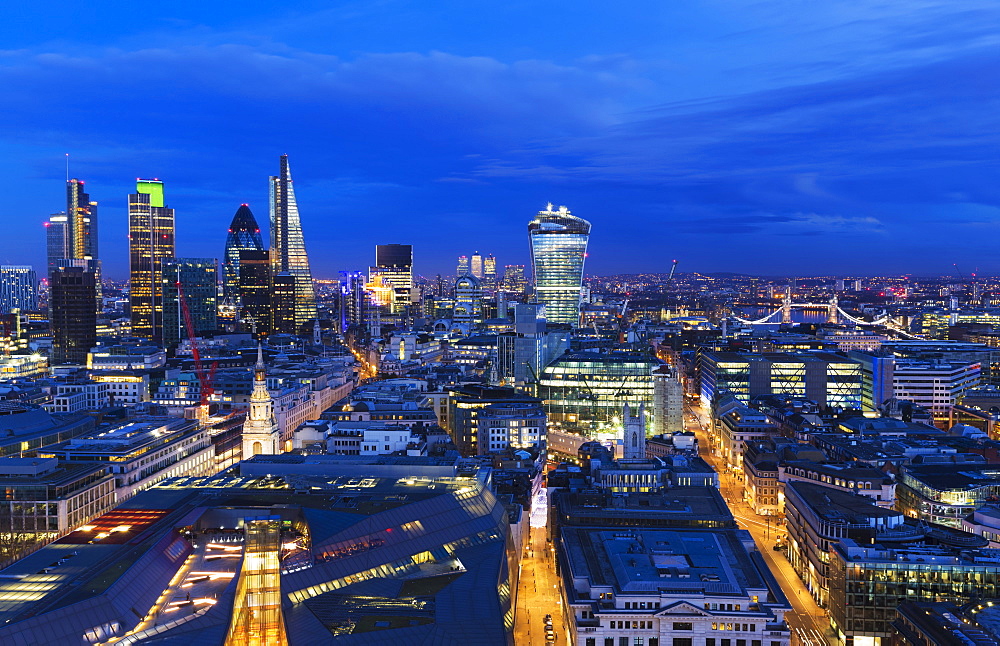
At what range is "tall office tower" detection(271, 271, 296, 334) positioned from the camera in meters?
190

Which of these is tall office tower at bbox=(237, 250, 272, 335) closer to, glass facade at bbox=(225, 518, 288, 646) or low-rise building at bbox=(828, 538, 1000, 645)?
low-rise building at bbox=(828, 538, 1000, 645)

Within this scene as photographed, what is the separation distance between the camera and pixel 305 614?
29391 millimetres

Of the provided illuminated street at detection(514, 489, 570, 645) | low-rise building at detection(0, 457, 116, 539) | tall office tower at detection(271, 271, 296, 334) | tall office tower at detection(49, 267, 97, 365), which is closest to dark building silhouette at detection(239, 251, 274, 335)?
tall office tower at detection(271, 271, 296, 334)

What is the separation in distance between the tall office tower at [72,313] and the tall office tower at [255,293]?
1891 inches

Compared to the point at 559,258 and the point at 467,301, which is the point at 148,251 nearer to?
the point at 467,301

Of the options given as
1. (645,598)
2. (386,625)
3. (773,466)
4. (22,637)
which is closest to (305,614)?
(386,625)

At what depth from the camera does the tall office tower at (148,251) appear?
170000 millimetres

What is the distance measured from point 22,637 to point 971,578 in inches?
1374

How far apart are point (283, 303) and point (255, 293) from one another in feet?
21.5

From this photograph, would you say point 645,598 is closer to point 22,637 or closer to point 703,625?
point 703,625

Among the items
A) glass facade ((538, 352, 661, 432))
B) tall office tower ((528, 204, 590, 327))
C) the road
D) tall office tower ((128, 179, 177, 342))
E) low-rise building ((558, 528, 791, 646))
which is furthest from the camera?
tall office tower ((128, 179, 177, 342))

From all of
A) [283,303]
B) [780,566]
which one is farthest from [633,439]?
[283,303]

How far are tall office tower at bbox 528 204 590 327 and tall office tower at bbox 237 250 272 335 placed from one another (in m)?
59.9

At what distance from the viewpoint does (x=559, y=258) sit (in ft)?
516
